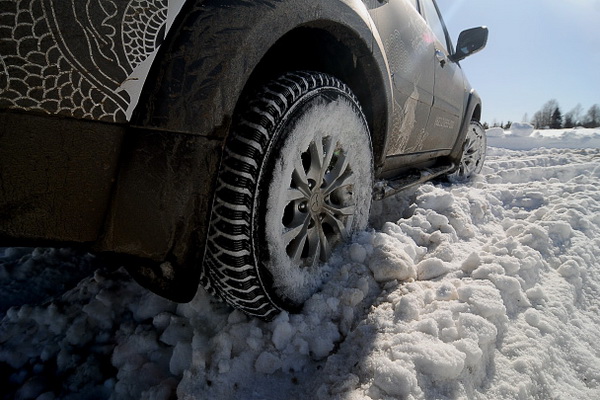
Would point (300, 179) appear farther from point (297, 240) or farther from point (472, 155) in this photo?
point (472, 155)

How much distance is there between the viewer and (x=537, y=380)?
3.60 ft

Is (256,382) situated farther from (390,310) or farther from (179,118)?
(179,118)

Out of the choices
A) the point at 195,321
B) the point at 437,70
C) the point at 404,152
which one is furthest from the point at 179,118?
the point at 437,70

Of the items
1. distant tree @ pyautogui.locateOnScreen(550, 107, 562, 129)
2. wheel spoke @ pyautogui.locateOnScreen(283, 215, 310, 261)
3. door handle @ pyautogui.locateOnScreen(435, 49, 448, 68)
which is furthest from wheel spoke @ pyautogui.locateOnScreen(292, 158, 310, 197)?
distant tree @ pyautogui.locateOnScreen(550, 107, 562, 129)

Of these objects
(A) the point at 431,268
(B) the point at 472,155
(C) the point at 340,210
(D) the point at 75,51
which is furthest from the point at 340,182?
(B) the point at 472,155

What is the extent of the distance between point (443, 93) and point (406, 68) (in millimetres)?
910

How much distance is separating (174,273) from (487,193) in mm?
2975

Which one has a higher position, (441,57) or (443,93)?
(441,57)

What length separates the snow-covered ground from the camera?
3.38 ft

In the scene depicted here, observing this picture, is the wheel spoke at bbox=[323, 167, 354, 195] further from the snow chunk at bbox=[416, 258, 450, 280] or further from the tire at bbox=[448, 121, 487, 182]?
the tire at bbox=[448, 121, 487, 182]

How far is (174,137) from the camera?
2.71 feet

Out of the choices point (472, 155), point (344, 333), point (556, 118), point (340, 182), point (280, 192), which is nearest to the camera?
point (280, 192)

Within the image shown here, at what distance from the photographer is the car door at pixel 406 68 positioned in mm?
1736

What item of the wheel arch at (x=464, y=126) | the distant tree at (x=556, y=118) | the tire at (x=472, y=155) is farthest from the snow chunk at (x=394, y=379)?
the distant tree at (x=556, y=118)
